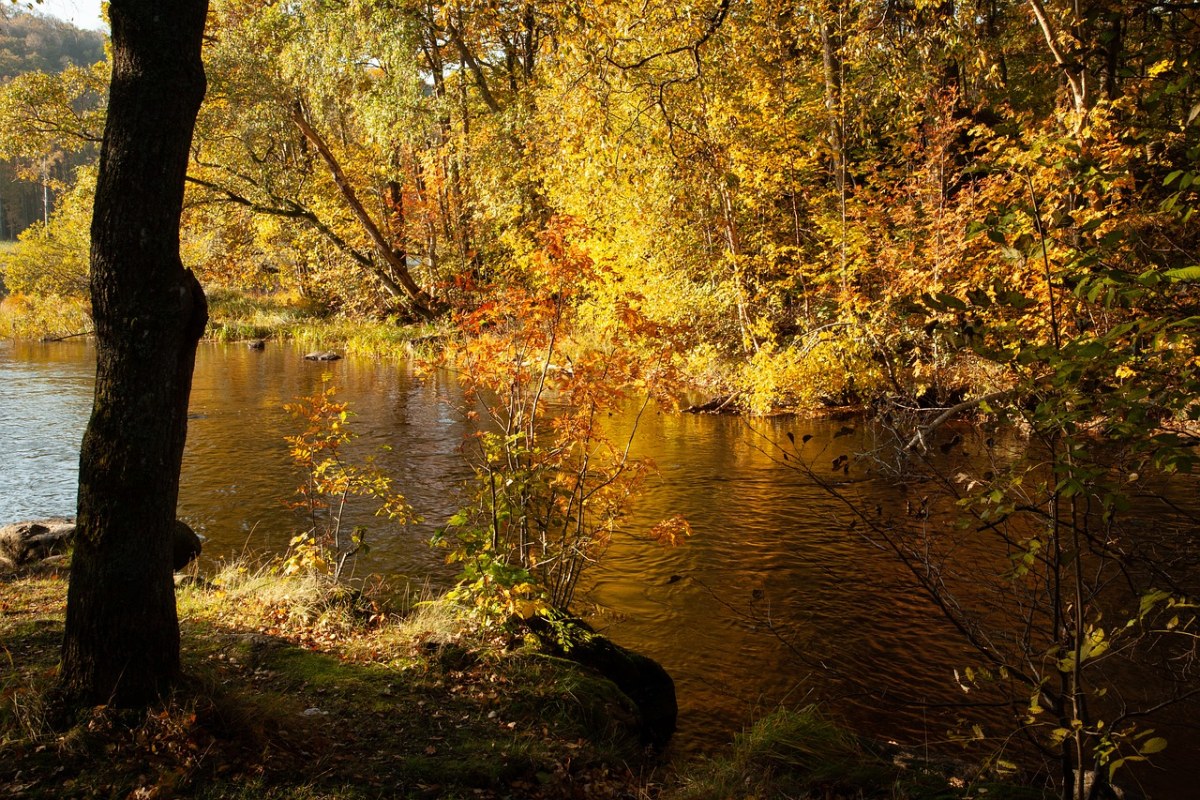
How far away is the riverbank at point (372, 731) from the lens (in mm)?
3195

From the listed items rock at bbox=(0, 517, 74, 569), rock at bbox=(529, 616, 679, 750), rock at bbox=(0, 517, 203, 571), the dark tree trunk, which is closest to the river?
rock at bbox=(529, 616, 679, 750)

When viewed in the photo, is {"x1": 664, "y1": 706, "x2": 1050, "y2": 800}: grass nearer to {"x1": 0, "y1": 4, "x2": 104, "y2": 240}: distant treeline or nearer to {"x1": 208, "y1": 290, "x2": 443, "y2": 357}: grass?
{"x1": 208, "y1": 290, "x2": 443, "y2": 357}: grass

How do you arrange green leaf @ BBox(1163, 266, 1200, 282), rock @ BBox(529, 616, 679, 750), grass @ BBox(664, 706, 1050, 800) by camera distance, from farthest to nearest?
rock @ BBox(529, 616, 679, 750) < grass @ BBox(664, 706, 1050, 800) < green leaf @ BBox(1163, 266, 1200, 282)

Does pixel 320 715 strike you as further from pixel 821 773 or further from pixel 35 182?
pixel 35 182

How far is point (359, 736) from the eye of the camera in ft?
13.0

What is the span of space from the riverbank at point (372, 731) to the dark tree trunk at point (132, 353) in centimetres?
30

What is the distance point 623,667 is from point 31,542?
19.3ft

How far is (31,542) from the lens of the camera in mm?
7125

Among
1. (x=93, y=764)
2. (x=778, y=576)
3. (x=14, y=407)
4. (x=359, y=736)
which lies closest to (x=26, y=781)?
(x=93, y=764)

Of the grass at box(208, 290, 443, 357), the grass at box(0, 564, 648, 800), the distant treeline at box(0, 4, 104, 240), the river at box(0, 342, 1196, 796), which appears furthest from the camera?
the distant treeline at box(0, 4, 104, 240)

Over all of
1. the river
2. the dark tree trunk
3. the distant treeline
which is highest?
the distant treeline

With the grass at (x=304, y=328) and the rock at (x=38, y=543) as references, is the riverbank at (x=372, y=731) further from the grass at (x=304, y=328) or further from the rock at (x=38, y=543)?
the grass at (x=304, y=328)

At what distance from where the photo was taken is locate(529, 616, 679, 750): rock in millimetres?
5047

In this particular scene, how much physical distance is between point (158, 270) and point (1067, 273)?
3661 millimetres
